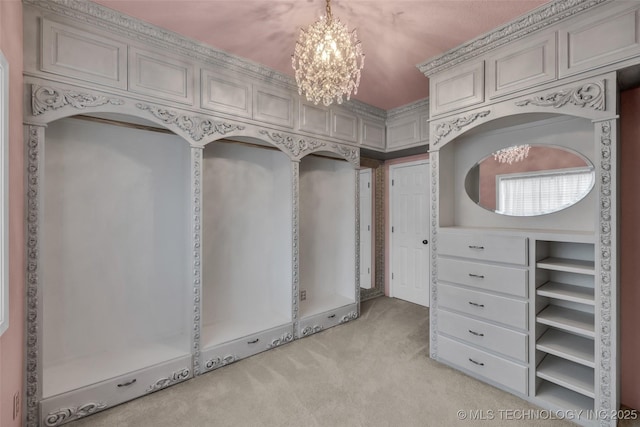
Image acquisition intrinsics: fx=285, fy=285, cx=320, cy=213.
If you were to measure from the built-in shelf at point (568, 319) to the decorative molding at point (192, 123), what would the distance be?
2.85 meters

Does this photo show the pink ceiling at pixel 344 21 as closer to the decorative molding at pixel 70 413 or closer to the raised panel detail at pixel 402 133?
the raised panel detail at pixel 402 133

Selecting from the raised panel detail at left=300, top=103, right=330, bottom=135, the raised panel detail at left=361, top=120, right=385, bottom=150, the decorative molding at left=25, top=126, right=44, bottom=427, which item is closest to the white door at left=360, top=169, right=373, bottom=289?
the raised panel detail at left=361, top=120, right=385, bottom=150

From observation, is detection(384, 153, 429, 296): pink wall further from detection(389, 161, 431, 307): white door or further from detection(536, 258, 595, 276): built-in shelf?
detection(536, 258, 595, 276): built-in shelf

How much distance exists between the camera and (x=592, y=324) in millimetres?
1910

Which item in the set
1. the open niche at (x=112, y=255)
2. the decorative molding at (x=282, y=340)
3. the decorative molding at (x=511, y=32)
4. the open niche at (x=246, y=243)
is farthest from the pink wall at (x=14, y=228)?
the decorative molding at (x=511, y=32)

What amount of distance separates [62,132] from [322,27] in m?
2.01

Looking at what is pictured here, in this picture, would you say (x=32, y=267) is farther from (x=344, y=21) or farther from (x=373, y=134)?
(x=373, y=134)

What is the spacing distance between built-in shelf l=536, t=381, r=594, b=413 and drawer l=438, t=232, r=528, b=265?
924 millimetres

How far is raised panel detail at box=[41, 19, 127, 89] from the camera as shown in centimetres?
177

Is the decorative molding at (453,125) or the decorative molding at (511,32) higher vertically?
the decorative molding at (511,32)

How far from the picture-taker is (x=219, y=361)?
245cm

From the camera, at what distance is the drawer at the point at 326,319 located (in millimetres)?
2998

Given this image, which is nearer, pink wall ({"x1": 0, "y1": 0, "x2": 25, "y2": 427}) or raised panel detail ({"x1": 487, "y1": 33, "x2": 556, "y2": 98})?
pink wall ({"x1": 0, "y1": 0, "x2": 25, "y2": 427})

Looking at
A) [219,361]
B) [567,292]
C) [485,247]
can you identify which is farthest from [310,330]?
[567,292]
